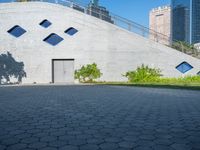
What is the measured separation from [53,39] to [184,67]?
1291cm

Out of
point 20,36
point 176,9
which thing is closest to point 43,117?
point 20,36

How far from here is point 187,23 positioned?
76.8m

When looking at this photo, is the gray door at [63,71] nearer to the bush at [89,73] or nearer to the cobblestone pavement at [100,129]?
the bush at [89,73]

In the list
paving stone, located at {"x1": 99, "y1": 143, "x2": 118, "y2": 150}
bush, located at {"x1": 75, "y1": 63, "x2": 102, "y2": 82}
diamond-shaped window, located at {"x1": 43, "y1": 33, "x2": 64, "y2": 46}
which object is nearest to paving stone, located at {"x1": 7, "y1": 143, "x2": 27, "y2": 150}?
paving stone, located at {"x1": 99, "y1": 143, "x2": 118, "y2": 150}

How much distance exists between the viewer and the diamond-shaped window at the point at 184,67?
27031mm

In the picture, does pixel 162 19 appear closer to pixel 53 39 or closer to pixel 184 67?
pixel 184 67

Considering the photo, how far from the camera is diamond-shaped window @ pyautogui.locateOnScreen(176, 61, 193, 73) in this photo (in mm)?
27031

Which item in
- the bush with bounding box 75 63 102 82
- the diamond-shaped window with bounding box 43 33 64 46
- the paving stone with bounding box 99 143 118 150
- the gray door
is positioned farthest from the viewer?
the gray door

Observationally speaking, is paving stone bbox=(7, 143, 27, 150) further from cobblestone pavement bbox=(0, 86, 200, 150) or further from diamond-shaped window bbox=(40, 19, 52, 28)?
diamond-shaped window bbox=(40, 19, 52, 28)

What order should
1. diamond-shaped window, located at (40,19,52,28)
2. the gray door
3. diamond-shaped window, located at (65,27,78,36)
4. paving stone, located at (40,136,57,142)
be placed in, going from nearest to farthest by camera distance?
paving stone, located at (40,136,57,142), diamond-shaped window, located at (65,27,78,36), diamond-shaped window, located at (40,19,52,28), the gray door

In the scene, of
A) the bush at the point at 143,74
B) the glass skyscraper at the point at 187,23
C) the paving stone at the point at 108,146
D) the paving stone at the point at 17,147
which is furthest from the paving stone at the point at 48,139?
the glass skyscraper at the point at 187,23

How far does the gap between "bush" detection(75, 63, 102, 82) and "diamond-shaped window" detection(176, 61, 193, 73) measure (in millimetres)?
7402

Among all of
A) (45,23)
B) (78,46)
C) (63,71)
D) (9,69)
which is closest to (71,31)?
(78,46)

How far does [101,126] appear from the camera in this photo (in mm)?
6480
